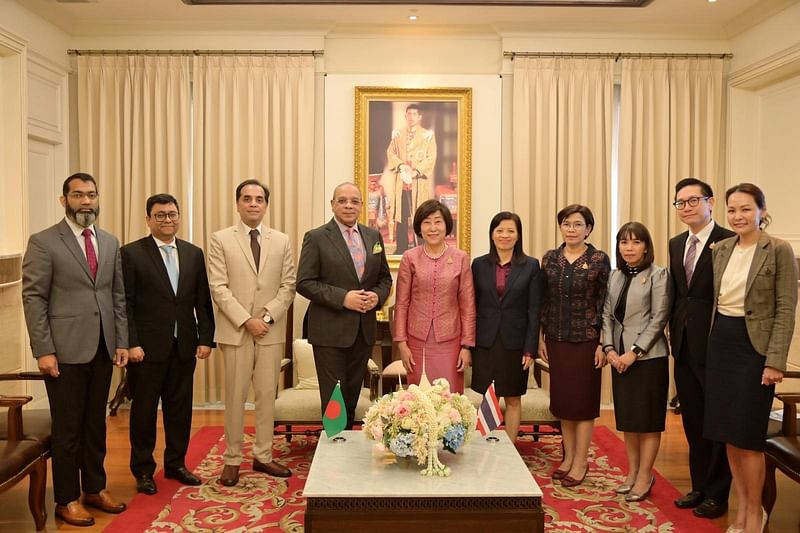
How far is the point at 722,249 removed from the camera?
3.49 meters

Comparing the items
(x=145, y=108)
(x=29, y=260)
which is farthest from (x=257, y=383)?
(x=145, y=108)

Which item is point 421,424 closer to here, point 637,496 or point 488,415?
point 488,415

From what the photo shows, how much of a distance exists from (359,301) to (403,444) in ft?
4.00

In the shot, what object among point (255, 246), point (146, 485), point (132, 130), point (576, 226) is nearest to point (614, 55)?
point (576, 226)

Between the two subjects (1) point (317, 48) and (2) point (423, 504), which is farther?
(1) point (317, 48)

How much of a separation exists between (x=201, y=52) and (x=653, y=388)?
4.76m

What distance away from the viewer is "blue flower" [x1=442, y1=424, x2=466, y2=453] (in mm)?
3079

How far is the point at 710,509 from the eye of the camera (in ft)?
12.4

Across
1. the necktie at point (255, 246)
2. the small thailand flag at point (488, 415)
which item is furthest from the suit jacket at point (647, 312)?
the necktie at point (255, 246)

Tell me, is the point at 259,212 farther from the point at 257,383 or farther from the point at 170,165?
the point at 170,165

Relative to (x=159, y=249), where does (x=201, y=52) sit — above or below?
above

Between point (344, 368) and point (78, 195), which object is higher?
point (78, 195)

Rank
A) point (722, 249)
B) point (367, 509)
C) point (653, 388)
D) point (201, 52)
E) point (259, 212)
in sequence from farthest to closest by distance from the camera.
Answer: point (201, 52) < point (259, 212) < point (653, 388) < point (722, 249) < point (367, 509)

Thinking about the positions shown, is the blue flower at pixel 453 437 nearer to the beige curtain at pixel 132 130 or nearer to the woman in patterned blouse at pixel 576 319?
the woman in patterned blouse at pixel 576 319
